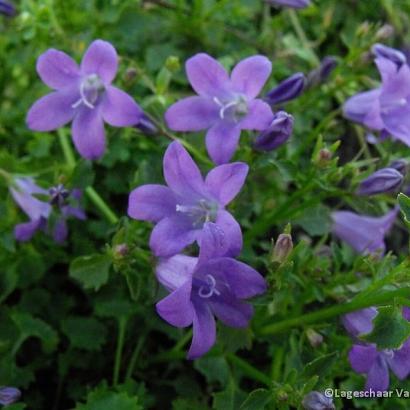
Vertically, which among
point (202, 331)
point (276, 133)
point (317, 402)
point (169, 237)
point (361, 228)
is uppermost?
point (276, 133)

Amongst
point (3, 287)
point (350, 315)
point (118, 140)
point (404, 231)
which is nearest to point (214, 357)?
point (350, 315)

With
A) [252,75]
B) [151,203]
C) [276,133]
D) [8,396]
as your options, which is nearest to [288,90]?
[252,75]

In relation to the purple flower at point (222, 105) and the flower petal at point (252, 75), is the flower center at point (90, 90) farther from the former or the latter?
the flower petal at point (252, 75)

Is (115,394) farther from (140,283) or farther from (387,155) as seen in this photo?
(387,155)

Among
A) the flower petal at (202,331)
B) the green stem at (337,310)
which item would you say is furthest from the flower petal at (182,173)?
the green stem at (337,310)

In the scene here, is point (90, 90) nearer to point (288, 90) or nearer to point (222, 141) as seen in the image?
point (222, 141)

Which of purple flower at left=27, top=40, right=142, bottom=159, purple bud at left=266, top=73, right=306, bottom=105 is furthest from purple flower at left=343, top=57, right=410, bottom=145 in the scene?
purple flower at left=27, top=40, right=142, bottom=159
